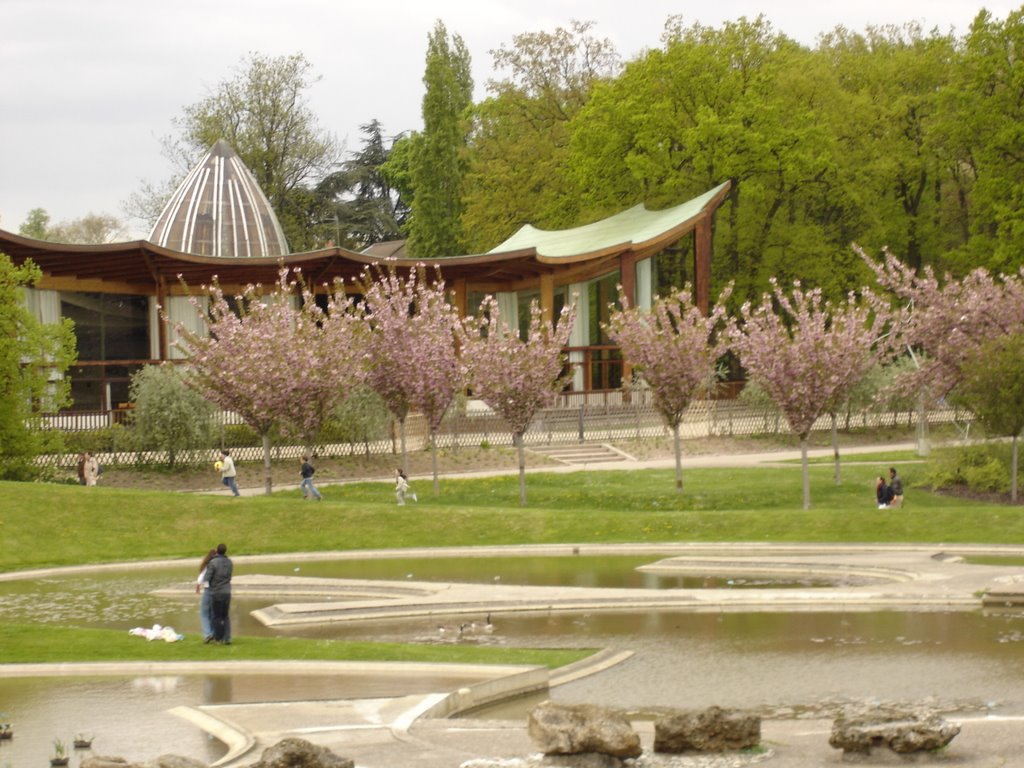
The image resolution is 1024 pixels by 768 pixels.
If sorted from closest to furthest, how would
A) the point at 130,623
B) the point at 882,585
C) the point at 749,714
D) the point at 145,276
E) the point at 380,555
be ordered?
the point at 749,714 < the point at 130,623 < the point at 882,585 < the point at 380,555 < the point at 145,276

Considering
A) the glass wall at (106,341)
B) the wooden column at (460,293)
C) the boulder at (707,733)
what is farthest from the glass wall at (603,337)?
the boulder at (707,733)

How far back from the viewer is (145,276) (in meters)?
66.2

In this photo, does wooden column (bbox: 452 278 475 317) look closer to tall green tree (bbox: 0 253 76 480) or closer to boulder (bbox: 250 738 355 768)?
tall green tree (bbox: 0 253 76 480)

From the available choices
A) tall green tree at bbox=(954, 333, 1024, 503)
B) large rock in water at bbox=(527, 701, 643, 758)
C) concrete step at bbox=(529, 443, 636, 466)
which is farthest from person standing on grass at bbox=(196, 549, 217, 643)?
concrete step at bbox=(529, 443, 636, 466)

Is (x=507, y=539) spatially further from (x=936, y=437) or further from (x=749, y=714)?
(x=936, y=437)

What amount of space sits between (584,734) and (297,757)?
3094 millimetres

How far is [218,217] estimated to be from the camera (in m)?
83.6

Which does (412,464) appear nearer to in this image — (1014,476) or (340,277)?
(340,277)

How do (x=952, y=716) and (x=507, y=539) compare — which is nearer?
(x=952, y=716)

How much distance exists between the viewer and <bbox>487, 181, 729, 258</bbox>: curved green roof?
221ft

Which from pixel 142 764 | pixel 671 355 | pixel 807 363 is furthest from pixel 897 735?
pixel 671 355

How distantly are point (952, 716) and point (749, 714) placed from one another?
3185 mm

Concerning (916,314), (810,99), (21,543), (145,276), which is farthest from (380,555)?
(810,99)

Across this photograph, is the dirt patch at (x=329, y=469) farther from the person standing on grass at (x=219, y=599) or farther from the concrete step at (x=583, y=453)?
the person standing on grass at (x=219, y=599)
